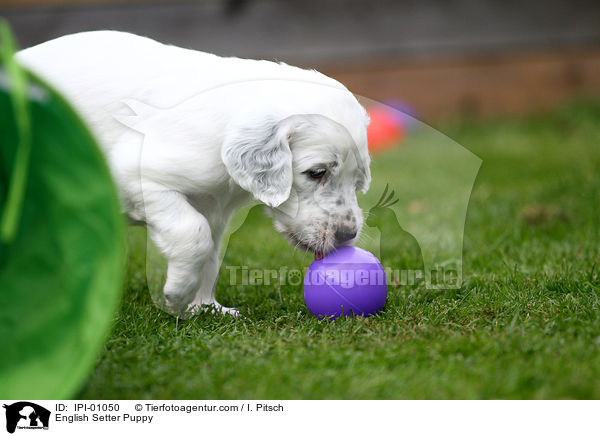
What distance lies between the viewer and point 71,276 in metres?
2.17

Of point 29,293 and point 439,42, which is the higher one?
point 439,42

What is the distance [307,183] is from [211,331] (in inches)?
29.8

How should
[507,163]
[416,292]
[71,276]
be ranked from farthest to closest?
[507,163] → [416,292] → [71,276]

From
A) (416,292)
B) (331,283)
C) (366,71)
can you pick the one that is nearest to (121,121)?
(331,283)

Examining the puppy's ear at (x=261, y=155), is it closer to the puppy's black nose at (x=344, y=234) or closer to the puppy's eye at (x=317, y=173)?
the puppy's eye at (x=317, y=173)

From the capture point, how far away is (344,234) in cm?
297

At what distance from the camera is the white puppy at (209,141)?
2.85 metres

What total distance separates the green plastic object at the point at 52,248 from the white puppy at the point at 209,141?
2.38 feet

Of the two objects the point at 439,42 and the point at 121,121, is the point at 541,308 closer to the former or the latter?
the point at 121,121
